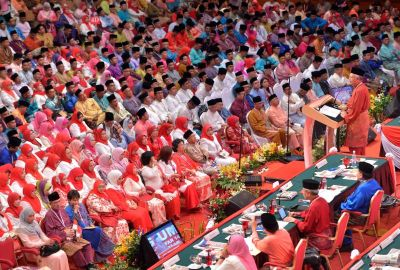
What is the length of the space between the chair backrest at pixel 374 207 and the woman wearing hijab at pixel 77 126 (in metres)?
5.33

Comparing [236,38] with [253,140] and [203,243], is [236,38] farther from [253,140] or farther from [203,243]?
[203,243]

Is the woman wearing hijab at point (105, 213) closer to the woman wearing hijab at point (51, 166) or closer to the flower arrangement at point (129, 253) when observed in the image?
the woman wearing hijab at point (51, 166)

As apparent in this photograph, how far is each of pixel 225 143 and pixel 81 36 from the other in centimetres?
531

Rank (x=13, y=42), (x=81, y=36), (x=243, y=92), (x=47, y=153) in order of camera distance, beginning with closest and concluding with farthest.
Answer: (x=47, y=153)
(x=243, y=92)
(x=13, y=42)
(x=81, y=36)

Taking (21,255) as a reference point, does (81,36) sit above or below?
above

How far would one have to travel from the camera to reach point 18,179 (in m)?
12.1

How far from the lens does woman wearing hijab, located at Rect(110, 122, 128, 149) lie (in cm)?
1421

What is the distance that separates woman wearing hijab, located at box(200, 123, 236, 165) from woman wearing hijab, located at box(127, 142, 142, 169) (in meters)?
1.38

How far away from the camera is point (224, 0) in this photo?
2288 centimetres

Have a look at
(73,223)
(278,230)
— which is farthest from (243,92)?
(278,230)

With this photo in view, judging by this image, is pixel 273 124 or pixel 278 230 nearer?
pixel 278 230

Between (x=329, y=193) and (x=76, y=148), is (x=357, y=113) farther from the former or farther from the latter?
(x=76, y=148)

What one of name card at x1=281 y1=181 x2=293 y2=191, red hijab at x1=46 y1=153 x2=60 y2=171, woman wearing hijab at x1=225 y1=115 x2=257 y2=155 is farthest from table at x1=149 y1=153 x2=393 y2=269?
red hijab at x1=46 y1=153 x2=60 y2=171

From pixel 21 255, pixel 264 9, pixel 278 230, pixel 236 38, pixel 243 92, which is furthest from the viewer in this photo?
pixel 264 9
